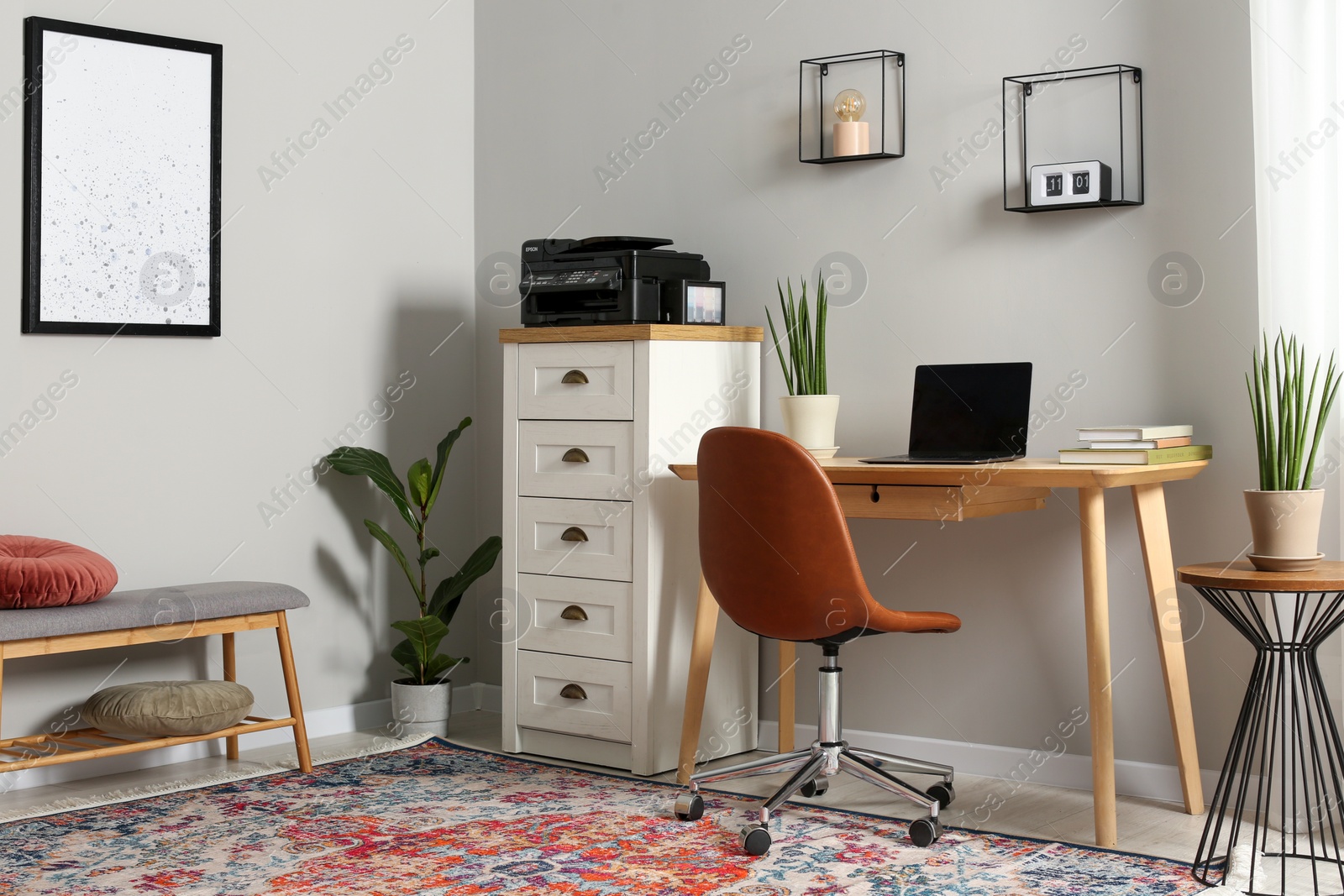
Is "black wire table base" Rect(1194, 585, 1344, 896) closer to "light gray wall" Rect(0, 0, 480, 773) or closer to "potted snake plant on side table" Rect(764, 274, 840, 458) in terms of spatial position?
"potted snake plant on side table" Rect(764, 274, 840, 458)

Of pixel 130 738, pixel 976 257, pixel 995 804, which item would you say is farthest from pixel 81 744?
pixel 976 257

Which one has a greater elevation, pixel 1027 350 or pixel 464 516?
pixel 1027 350

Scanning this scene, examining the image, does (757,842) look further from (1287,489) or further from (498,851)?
(1287,489)

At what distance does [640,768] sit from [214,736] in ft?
3.73

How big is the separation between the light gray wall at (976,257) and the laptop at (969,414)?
195 mm

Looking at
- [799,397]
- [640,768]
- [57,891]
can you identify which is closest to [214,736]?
[57,891]

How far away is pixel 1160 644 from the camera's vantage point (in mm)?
3166

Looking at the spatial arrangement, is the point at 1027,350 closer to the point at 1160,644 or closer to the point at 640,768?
the point at 1160,644

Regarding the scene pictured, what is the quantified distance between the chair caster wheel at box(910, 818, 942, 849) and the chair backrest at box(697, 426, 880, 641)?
1.44 feet

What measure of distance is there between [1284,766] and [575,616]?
1848 mm

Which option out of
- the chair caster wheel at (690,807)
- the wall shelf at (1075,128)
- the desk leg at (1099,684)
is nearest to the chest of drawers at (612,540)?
the chair caster wheel at (690,807)

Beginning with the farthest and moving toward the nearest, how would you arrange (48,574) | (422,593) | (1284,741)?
(422,593) < (48,574) < (1284,741)

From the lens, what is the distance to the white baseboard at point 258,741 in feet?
11.7

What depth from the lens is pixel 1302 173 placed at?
3064 millimetres
